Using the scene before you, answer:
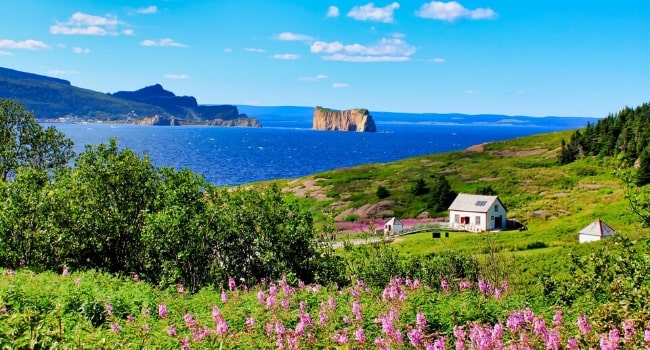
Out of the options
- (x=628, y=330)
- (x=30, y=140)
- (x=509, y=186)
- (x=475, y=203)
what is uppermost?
(x=30, y=140)

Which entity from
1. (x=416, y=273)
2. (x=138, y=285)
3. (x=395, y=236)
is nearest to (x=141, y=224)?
(x=138, y=285)

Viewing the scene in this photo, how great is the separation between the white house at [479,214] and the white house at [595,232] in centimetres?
1651

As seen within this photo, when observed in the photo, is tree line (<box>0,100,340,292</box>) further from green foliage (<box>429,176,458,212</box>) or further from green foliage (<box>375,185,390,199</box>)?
green foliage (<box>375,185,390,199</box>)

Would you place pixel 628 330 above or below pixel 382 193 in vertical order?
above

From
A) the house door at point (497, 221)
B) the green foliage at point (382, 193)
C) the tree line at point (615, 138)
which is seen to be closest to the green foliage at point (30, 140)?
the house door at point (497, 221)

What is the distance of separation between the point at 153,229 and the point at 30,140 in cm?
3221

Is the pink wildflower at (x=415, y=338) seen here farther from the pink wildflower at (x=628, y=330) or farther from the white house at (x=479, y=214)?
the white house at (x=479, y=214)

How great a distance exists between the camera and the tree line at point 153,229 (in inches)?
921

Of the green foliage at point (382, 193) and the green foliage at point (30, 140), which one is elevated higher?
the green foliage at point (30, 140)

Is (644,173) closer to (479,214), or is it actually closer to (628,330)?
(479,214)

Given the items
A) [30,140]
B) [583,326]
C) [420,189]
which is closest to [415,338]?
[583,326]

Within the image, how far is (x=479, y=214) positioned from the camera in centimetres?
7469

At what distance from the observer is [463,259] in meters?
36.4

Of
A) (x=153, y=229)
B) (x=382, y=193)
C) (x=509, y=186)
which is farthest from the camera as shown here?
(x=509, y=186)
